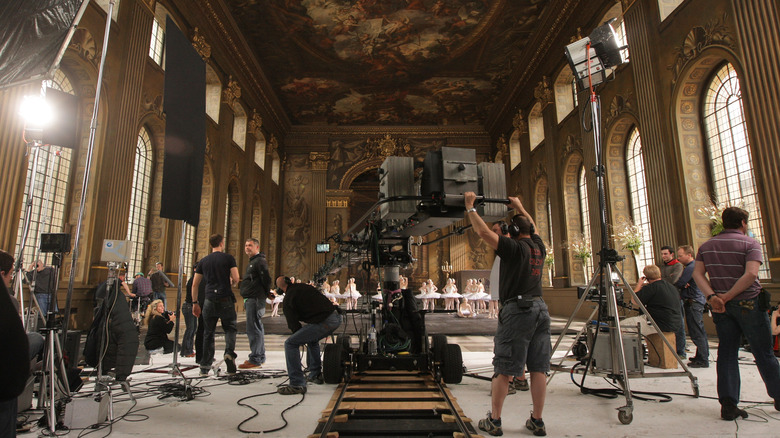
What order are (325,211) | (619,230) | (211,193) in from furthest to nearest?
(325,211), (211,193), (619,230)

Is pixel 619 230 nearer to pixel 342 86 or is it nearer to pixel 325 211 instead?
pixel 342 86

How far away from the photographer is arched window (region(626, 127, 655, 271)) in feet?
37.2

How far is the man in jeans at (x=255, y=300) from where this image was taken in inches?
218

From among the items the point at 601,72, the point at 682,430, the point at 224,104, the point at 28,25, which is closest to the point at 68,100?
the point at 28,25

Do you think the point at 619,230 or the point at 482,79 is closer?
the point at 619,230

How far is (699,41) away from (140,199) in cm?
1373

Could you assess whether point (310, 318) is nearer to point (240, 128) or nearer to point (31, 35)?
point (31, 35)

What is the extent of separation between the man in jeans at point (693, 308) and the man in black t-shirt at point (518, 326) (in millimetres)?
3606

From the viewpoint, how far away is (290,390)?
4.09 m

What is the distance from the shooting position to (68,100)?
11.6 ft

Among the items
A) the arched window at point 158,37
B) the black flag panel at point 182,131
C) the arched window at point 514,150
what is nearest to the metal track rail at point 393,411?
the black flag panel at point 182,131

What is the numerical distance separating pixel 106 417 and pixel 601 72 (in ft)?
16.2

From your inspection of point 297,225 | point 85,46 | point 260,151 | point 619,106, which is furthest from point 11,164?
point 297,225

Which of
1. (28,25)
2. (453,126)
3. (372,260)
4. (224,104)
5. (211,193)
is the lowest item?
(372,260)
